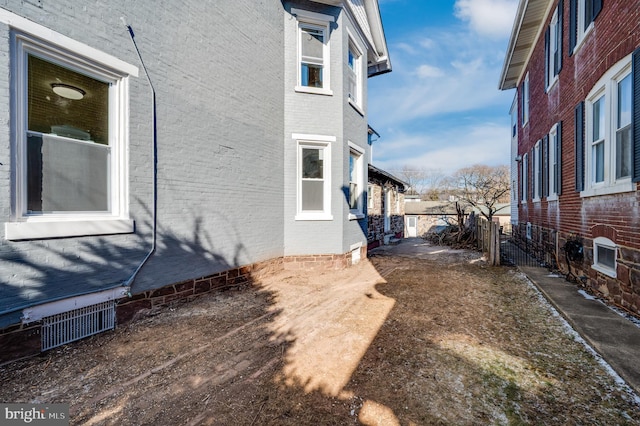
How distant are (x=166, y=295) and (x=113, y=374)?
187 centimetres

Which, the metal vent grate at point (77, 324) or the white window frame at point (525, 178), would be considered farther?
the white window frame at point (525, 178)

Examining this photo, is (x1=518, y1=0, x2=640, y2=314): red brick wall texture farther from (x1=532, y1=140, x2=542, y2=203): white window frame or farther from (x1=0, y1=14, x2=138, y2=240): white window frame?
A: (x1=0, y1=14, x2=138, y2=240): white window frame

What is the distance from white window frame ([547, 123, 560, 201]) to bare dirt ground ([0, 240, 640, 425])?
442 cm

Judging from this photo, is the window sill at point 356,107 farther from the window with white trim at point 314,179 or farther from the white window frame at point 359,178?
the window with white trim at point 314,179

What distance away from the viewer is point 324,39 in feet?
25.9

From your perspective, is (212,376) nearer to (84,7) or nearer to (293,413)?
(293,413)

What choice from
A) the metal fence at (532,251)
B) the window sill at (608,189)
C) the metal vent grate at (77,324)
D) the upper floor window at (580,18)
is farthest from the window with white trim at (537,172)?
the metal vent grate at (77,324)

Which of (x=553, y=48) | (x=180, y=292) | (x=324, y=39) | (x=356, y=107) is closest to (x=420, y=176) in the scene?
(x=553, y=48)

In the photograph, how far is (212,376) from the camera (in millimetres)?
2867

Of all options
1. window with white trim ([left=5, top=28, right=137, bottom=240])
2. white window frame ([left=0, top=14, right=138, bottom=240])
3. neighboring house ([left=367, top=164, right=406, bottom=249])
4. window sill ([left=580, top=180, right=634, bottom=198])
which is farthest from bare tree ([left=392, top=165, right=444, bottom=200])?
window with white trim ([left=5, top=28, right=137, bottom=240])

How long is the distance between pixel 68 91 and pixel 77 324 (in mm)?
3021

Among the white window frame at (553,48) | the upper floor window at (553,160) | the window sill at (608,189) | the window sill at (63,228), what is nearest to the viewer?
the window sill at (63,228)

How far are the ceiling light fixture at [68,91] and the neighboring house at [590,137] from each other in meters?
7.62

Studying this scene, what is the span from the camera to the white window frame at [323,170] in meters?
7.60
